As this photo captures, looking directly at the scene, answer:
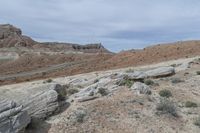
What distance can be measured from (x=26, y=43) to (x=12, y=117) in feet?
318

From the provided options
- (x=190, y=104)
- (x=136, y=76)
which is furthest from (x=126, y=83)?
(x=190, y=104)

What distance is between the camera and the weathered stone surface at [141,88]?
64.9 ft

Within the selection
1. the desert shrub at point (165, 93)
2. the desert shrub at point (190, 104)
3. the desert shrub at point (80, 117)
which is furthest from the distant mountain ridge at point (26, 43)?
the desert shrub at point (80, 117)

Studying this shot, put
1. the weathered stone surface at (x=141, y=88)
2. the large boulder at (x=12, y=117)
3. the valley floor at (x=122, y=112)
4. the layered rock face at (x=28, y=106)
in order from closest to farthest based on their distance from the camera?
1. the large boulder at (x=12, y=117)
2. the layered rock face at (x=28, y=106)
3. the valley floor at (x=122, y=112)
4. the weathered stone surface at (x=141, y=88)

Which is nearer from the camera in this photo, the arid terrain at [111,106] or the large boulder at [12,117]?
the large boulder at [12,117]

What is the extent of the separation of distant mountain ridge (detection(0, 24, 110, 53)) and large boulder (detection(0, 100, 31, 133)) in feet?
301

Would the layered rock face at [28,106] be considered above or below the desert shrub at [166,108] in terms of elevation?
above

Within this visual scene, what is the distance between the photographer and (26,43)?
11000 cm

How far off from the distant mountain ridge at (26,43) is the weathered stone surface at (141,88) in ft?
286

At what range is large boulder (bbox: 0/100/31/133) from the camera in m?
14.3

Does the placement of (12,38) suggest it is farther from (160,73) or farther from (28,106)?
(28,106)

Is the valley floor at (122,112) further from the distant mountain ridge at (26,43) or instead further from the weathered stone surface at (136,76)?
the distant mountain ridge at (26,43)

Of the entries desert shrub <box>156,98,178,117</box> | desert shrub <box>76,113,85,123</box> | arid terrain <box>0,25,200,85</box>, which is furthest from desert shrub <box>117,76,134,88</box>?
arid terrain <box>0,25,200,85</box>

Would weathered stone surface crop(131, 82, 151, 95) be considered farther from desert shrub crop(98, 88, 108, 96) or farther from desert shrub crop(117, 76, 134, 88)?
desert shrub crop(98, 88, 108, 96)
